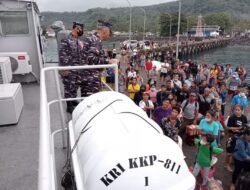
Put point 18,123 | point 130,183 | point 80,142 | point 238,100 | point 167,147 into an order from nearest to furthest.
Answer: point 130,183
point 167,147
point 80,142
point 18,123
point 238,100

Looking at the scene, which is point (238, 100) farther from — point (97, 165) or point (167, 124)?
point (97, 165)

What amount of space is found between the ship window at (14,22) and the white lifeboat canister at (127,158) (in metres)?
5.21

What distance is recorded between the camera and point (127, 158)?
2.00 metres

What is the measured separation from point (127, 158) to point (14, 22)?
5.91 m

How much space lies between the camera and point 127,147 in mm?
2033

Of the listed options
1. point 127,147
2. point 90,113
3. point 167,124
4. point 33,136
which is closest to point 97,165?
point 127,147

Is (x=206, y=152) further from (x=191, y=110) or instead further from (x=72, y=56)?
(x=72, y=56)

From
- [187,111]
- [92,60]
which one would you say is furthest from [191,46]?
[92,60]

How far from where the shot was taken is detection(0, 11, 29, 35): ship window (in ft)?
21.5

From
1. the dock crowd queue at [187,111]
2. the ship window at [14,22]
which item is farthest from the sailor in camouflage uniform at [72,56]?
the ship window at [14,22]

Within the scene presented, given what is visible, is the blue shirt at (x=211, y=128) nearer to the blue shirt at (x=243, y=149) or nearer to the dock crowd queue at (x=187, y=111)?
the dock crowd queue at (x=187, y=111)

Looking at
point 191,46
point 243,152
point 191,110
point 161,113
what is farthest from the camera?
point 191,46

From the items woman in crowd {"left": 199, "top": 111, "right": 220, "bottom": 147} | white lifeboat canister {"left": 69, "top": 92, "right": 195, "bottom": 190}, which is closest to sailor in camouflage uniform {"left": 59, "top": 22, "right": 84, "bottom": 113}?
white lifeboat canister {"left": 69, "top": 92, "right": 195, "bottom": 190}

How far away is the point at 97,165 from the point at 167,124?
11.7ft
